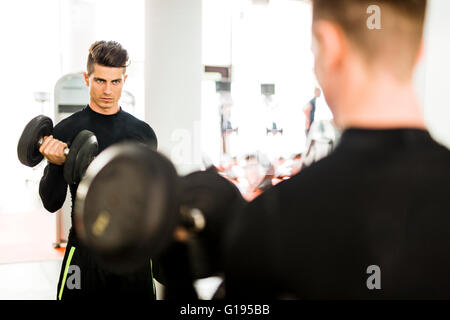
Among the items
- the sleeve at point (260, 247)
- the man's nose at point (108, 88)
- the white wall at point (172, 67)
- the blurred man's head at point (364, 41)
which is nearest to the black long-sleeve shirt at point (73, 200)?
the man's nose at point (108, 88)

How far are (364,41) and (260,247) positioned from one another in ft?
1.16

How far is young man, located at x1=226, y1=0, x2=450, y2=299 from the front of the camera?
604mm

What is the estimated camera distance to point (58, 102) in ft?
14.0

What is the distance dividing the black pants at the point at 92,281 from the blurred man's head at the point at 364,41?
3.88ft

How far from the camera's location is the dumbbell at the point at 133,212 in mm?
659

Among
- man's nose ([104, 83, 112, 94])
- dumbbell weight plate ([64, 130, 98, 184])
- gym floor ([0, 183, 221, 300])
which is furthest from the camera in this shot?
gym floor ([0, 183, 221, 300])

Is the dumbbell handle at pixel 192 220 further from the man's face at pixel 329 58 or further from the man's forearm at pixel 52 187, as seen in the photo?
the man's forearm at pixel 52 187

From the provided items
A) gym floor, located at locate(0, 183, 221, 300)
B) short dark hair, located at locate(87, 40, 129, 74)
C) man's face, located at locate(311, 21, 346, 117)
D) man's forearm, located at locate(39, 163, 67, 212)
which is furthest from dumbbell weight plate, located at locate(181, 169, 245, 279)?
gym floor, located at locate(0, 183, 221, 300)

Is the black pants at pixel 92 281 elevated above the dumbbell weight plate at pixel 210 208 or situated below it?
below

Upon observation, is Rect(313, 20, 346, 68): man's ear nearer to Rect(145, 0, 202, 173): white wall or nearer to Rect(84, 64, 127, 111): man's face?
Rect(84, 64, 127, 111): man's face

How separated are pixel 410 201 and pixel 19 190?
7115 mm

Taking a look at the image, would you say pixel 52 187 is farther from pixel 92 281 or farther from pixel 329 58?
pixel 329 58

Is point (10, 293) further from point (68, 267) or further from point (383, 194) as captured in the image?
point (383, 194)

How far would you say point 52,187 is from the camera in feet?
5.58
